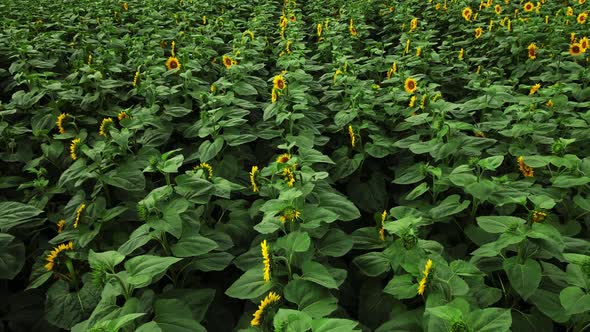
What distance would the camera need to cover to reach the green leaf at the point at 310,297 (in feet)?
4.91

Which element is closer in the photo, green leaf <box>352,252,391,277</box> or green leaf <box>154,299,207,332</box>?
green leaf <box>154,299,207,332</box>

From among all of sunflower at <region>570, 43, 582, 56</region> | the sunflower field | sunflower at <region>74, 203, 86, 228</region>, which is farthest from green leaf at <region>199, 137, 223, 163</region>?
sunflower at <region>570, 43, 582, 56</region>

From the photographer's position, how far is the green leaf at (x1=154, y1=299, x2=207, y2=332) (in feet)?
4.78

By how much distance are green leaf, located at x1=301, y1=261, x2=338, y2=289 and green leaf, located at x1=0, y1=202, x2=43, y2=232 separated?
1.28 metres

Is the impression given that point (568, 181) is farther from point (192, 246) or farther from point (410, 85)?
point (192, 246)

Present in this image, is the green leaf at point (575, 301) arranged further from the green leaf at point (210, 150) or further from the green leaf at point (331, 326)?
the green leaf at point (210, 150)

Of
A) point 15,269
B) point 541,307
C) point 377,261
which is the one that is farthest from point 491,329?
point 15,269

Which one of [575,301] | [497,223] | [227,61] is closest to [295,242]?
[497,223]

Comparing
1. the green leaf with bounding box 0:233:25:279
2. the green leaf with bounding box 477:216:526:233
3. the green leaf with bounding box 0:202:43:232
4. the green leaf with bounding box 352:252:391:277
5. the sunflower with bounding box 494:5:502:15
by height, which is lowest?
the green leaf with bounding box 0:233:25:279

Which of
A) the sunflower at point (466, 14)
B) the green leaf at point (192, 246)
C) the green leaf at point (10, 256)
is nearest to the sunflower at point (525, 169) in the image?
the green leaf at point (192, 246)

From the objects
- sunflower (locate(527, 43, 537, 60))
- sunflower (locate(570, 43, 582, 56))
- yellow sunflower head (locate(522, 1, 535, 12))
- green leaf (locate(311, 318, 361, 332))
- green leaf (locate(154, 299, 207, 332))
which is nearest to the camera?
green leaf (locate(311, 318, 361, 332))

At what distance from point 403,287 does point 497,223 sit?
435 millimetres

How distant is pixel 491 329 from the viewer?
129 centimetres

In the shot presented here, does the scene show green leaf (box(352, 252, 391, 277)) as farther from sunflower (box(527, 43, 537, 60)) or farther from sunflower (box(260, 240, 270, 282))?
sunflower (box(527, 43, 537, 60))
